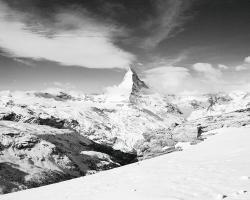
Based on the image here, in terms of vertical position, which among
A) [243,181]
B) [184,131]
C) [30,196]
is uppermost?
[184,131]

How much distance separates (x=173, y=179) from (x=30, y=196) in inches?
361

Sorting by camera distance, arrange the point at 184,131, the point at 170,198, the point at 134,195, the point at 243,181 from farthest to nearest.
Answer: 1. the point at 184,131
2. the point at 243,181
3. the point at 134,195
4. the point at 170,198

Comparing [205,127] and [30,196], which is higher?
[205,127]

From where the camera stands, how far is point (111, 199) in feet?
50.3

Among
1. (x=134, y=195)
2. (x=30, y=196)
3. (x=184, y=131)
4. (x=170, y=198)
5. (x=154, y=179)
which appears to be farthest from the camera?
(x=184, y=131)

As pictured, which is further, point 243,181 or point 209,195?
point 243,181

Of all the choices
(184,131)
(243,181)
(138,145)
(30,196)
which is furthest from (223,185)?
(138,145)

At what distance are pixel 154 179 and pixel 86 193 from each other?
4.19 m

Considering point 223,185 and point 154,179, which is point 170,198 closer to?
point 223,185

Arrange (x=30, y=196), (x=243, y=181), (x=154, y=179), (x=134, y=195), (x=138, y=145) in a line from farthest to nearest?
(x=138, y=145)
(x=30, y=196)
(x=154, y=179)
(x=243, y=181)
(x=134, y=195)

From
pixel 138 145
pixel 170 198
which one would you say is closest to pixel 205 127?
pixel 138 145

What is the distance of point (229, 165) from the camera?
70.4ft

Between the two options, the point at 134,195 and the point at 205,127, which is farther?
the point at 205,127

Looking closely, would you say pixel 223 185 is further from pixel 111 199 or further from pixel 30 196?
pixel 30 196
